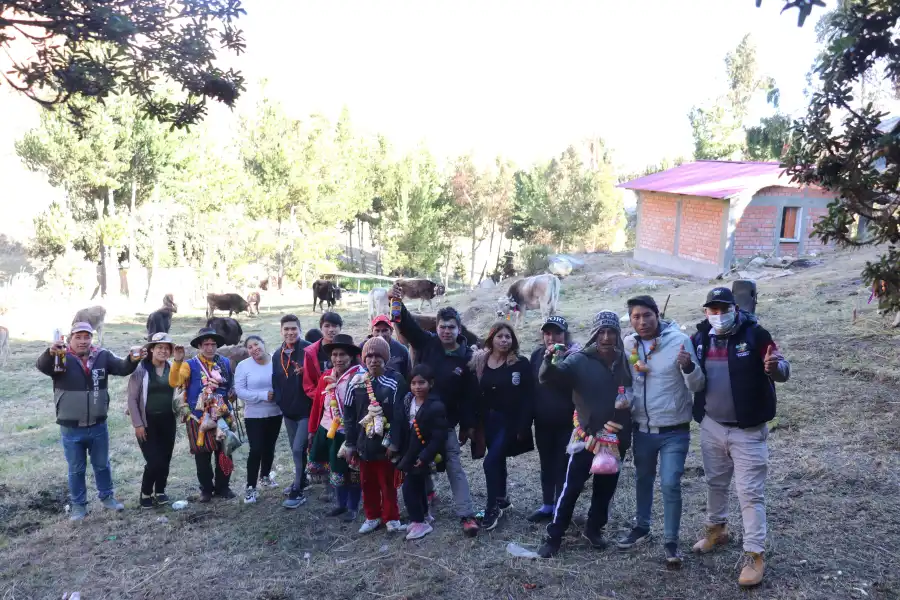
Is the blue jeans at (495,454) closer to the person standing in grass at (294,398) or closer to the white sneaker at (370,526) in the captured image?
the white sneaker at (370,526)

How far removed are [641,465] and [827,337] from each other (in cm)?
702

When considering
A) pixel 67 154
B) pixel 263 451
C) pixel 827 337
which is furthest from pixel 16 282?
pixel 827 337

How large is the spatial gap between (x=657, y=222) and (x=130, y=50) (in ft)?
73.4

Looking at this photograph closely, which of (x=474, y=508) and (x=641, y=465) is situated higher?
(x=641, y=465)

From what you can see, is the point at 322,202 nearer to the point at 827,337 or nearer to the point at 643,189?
the point at 643,189

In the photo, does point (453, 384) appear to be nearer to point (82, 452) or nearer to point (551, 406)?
point (551, 406)

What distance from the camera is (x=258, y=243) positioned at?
36531 mm

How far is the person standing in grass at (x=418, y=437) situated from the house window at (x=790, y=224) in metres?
20.3

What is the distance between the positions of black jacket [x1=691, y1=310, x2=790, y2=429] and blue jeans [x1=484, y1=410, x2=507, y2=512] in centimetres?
182

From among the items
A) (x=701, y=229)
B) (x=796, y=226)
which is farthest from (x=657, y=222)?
(x=796, y=226)

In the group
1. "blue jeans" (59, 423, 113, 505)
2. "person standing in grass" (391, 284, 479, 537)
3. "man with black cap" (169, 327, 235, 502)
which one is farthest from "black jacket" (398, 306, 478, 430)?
"blue jeans" (59, 423, 113, 505)

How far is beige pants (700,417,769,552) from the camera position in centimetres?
458

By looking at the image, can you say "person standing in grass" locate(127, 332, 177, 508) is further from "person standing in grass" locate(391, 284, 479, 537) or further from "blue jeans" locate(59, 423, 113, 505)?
"person standing in grass" locate(391, 284, 479, 537)

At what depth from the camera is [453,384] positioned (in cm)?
575
